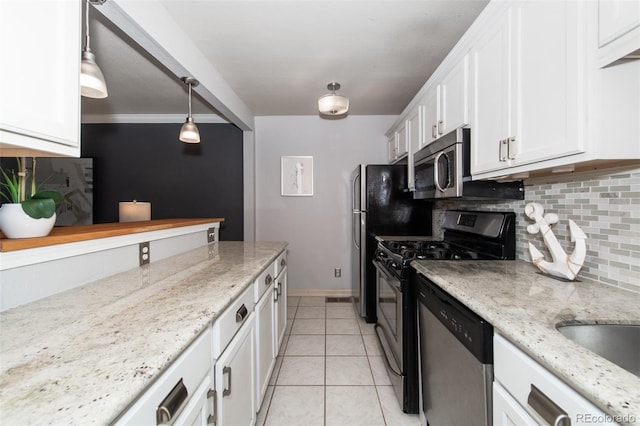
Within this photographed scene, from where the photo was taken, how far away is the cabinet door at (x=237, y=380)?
1000mm

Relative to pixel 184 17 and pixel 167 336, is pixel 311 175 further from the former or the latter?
pixel 167 336

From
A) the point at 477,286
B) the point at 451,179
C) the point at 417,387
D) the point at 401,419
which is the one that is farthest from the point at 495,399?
the point at 451,179

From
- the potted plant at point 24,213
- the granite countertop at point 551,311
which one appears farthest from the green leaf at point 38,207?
the granite countertop at point 551,311

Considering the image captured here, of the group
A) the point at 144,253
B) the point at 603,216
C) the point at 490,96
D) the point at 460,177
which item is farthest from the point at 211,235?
the point at 603,216

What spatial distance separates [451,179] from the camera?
1.70 m

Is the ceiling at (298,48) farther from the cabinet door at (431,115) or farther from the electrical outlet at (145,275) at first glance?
the electrical outlet at (145,275)

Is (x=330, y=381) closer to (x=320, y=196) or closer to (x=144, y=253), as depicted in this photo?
(x=144, y=253)

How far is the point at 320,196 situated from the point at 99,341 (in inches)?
125

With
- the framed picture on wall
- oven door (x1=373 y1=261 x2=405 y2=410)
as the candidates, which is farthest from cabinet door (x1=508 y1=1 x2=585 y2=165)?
the framed picture on wall

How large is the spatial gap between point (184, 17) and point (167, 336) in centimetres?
196

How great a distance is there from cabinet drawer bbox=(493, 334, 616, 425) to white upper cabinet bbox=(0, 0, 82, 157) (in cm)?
150

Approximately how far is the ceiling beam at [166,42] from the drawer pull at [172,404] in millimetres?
1683

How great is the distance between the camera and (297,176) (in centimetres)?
376

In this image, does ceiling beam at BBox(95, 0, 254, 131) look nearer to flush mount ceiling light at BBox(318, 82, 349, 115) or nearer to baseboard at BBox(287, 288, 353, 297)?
flush mount ceiling light at BBox(318, 82, 349, 115)
